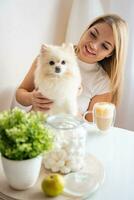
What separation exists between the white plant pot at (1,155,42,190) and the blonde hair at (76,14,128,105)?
0.97m

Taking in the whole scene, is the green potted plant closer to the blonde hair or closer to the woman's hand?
the woman's hand

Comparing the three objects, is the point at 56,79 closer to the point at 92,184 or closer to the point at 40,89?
the point at 40,89

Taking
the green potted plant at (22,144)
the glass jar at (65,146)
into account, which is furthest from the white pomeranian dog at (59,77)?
the green potted plant at (22,144)

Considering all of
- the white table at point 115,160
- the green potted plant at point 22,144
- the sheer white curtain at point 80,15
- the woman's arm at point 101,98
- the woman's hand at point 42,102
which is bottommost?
the woman's arm at point 101,98

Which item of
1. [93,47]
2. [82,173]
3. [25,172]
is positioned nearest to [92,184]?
[82,173]

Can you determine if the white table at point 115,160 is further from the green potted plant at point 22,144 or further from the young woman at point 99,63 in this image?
the young woman at point 99,63

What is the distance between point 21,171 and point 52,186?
0.09 meters

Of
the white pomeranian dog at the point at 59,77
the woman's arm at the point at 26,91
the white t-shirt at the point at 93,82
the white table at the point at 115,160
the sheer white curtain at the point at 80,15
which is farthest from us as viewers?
the sheer white curtain at the point at 80,15

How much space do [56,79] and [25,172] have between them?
0.50 meters

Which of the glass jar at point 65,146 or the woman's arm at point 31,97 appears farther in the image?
the woman's arm at point 31,97

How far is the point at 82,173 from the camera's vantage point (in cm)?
94

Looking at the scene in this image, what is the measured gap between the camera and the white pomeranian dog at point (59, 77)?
1.18m

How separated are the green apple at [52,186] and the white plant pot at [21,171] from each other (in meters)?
0.04

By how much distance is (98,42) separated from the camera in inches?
63.2
